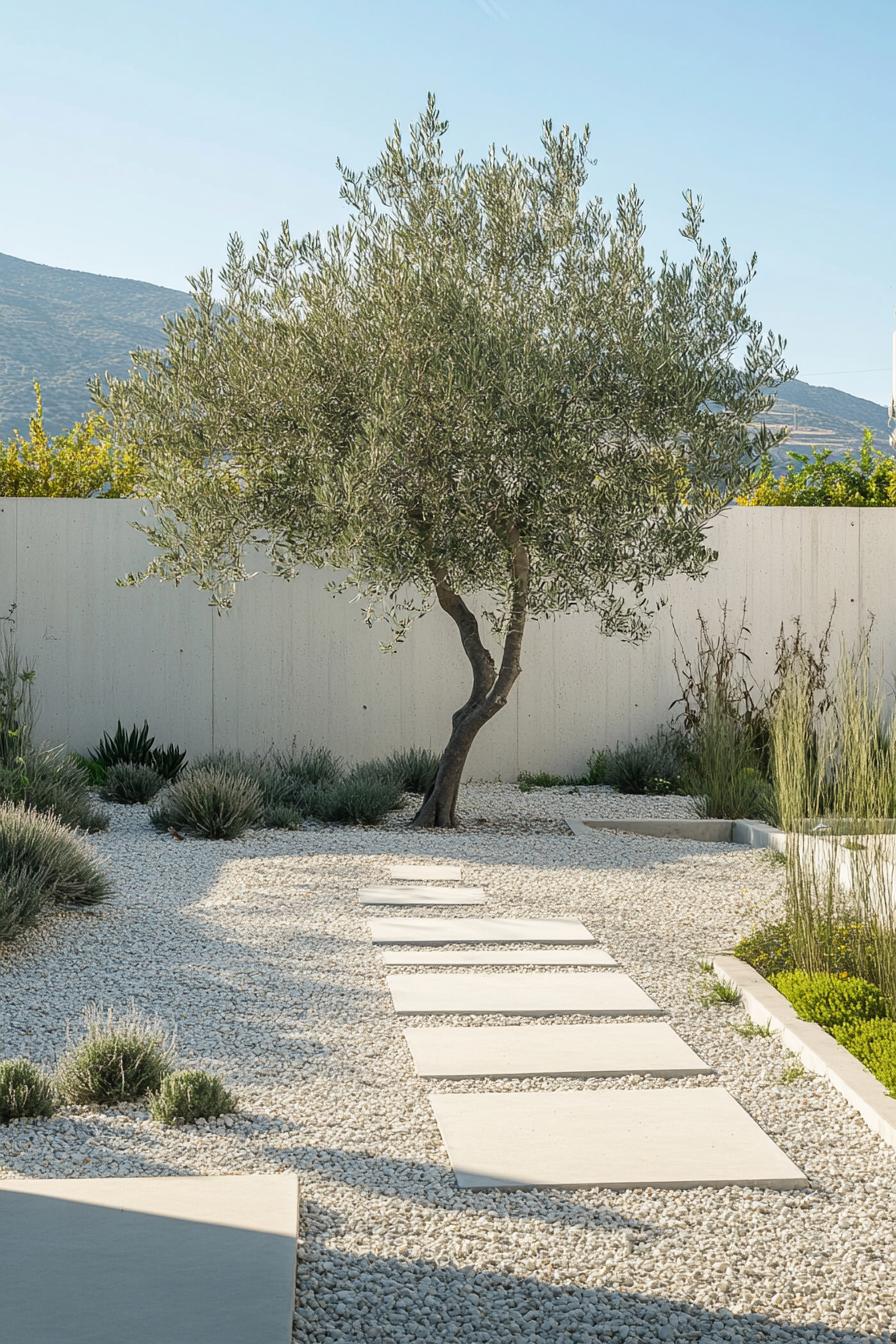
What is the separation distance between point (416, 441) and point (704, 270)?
5.57ft

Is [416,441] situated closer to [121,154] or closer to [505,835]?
[505,835]

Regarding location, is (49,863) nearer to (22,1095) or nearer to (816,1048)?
(22,1095)

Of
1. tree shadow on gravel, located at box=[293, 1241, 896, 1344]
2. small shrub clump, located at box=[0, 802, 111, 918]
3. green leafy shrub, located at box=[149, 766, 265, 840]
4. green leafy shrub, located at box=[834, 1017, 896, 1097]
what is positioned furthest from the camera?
green leafy shrub, located at box=[149, 766, 265, 840]

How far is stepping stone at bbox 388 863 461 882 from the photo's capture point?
5.43 metres

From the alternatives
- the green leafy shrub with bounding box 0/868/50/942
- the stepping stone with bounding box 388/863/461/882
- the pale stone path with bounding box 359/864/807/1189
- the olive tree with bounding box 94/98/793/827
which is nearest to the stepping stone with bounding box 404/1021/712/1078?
the pale stone path with bounding box 359/864/807/1189

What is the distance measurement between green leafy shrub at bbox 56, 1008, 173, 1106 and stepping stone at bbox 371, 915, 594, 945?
150 centimetres

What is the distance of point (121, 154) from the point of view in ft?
67.7

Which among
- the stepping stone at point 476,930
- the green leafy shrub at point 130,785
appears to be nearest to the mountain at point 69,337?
the green leafy shrub at point 130,785

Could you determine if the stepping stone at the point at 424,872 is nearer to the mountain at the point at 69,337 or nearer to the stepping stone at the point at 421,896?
the stepping stone at the point at 421,896

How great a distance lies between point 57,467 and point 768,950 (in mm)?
11280

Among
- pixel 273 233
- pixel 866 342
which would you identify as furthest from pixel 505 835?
pixel 866 342

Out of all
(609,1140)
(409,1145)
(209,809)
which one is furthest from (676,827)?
(409,1145)

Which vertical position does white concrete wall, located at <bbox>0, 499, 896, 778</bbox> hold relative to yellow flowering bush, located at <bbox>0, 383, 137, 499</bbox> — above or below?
below

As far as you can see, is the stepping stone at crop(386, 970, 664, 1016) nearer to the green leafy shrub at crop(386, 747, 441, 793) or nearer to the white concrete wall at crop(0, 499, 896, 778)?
the green leafy shrub at crop(386, 747, 441, 793)
